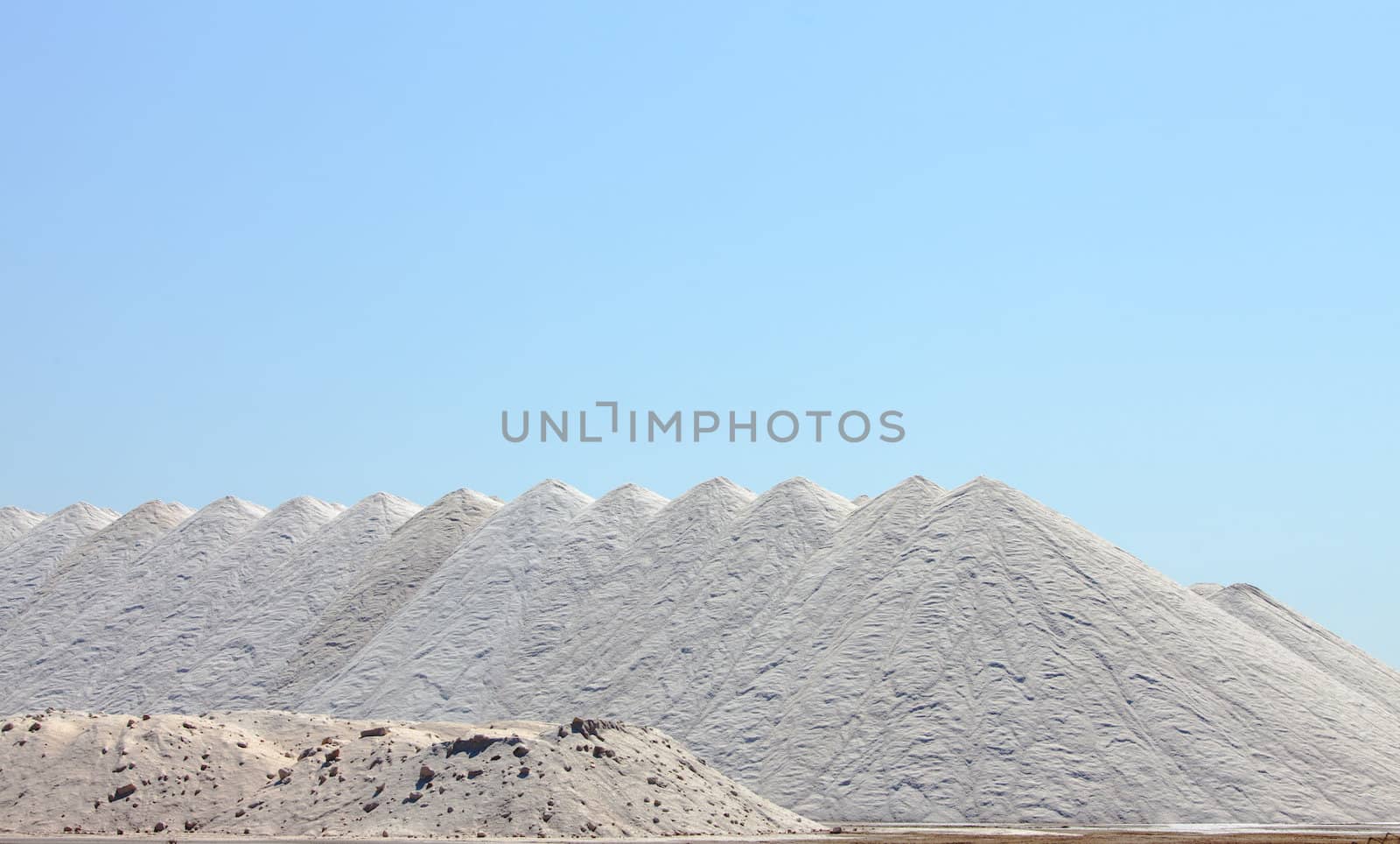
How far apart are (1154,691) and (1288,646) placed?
24783 millimetres

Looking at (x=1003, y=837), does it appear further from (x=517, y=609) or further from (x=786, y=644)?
(x=517, y=609)

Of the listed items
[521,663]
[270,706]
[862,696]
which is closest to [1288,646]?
[862,696]

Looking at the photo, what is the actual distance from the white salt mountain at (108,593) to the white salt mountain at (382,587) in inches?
422

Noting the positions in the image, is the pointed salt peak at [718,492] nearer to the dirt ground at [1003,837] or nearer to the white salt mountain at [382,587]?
the white salt mountain at [382,587]

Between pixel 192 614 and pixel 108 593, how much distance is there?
824 cm

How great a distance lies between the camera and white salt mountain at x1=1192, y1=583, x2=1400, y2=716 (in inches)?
2665

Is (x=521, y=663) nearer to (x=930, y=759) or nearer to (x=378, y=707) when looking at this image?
(x=378, y=707)

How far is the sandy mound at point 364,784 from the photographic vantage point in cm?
3522

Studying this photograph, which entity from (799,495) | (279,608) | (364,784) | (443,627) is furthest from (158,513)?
(364,784)

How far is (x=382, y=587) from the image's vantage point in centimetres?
7388

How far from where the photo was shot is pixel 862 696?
51.0 meters

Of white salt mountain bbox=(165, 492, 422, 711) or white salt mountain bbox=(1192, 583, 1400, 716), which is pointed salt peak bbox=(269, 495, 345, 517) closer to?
white salt mountain bbox=(165, 492, 422, 711)

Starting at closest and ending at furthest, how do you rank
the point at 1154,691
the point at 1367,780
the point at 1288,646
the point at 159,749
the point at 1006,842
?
the point at 1006,842 < the point at 159,749 < the point at 1367,780 < the point at 1154,691 < the point at 1288,646

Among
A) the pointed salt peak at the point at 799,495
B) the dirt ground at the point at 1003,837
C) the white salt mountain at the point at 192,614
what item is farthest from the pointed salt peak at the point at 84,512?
the dirt ground at the point at 1003,837
